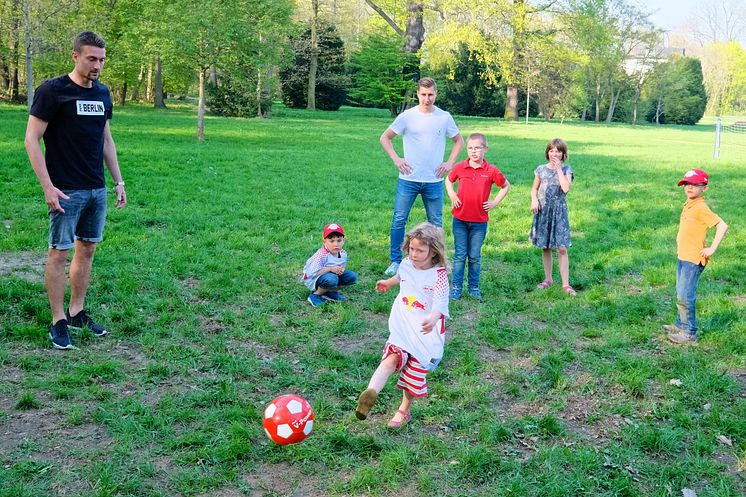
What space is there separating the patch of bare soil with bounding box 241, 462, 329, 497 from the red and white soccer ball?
148mm

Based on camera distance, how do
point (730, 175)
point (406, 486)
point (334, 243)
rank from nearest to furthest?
point (406, 486), point (334, 243), point (730, 175)

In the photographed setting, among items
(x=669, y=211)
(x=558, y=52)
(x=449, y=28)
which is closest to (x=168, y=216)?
(x=669, y=211)

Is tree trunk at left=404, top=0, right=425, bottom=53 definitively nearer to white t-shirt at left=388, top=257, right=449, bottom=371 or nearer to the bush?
the bush

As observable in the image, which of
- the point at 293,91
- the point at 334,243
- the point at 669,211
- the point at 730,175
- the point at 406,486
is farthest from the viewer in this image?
the point at 293,91

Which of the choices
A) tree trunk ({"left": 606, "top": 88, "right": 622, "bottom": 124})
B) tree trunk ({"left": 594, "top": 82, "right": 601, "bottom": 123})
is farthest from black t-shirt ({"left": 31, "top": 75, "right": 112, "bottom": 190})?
tree trunk ({"left": 594, "top": 82, "right": 601, "bottom": 123})

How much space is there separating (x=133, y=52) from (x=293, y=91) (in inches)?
938

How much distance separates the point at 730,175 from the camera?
50.5 feet

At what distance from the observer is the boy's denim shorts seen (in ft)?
15.4

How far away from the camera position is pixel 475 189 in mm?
6441

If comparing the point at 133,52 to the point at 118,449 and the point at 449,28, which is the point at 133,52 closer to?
the point at 118,449

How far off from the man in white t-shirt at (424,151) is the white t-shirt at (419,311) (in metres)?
2.84

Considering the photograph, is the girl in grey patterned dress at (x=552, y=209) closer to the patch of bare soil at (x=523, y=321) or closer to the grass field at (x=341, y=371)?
the grass field at (x=341, y=371)

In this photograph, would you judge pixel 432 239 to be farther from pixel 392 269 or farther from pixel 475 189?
pixel 392 269

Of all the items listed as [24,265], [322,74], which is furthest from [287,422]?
[322,74]
